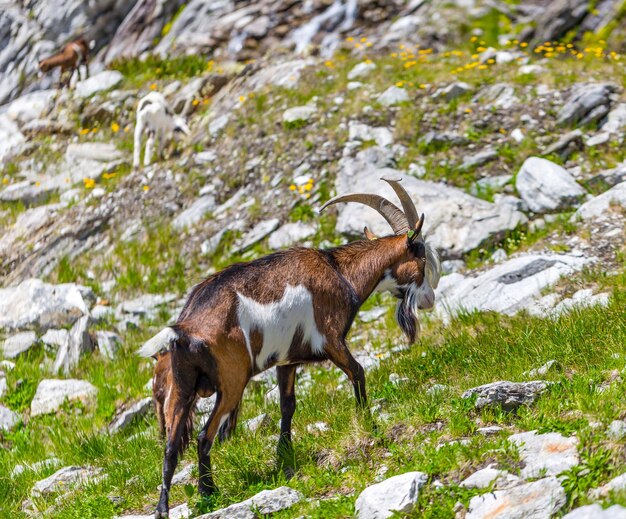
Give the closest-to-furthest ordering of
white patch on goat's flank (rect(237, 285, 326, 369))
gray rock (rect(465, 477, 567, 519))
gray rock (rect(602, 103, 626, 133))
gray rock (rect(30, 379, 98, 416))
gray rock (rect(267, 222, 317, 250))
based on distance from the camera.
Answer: gray rock (rect(465, 477, 567, 519))
white patch on goat's flank (rect(237, 285, 326, 369))
gray rock (rect(30, 379, 98, 416))
gray rock (rect(267, 222, 317, 250))
gray rock (rect(602, 103, 626, 133))

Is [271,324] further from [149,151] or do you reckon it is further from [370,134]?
[149,151]

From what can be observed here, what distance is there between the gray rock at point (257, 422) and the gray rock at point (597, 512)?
10.7 feet

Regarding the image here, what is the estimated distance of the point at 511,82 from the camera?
A: 12.9 metres

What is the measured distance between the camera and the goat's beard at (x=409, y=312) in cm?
719

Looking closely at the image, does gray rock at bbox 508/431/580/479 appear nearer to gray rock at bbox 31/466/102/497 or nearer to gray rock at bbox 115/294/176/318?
gray rock at bbox 31/466/102/497

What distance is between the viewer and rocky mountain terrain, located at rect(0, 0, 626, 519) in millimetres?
5352

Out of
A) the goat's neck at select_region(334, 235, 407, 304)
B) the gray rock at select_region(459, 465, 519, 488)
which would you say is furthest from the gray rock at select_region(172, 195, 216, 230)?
the gray rock at select_region(459, 465, 519, 488)

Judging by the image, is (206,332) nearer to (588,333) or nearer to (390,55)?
(588,333)

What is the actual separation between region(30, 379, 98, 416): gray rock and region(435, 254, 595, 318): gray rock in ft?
13.0

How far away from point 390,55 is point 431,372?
957 centimetres

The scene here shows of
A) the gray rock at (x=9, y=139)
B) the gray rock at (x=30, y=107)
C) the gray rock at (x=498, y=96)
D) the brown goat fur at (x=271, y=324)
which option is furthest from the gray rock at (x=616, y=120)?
the gray rock at (x=30, y=107)

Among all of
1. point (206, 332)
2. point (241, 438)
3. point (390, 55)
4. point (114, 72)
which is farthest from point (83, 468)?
point (114, 72)

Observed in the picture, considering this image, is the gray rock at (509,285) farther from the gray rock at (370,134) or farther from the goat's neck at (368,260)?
the gray rock at (370,134)

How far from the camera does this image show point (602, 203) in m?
9.80
